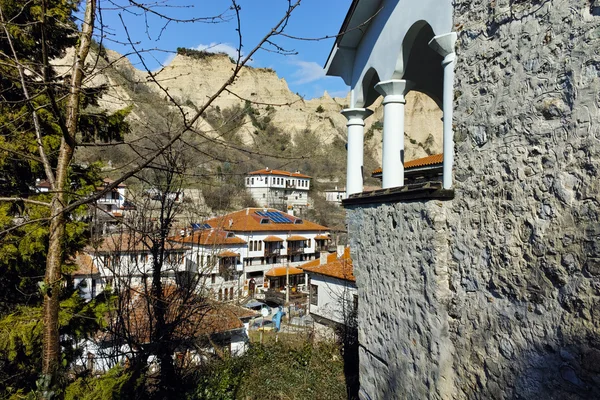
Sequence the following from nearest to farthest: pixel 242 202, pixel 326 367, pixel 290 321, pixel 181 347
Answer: pixel 326 367, pixel 181 347, pixel 290 321, pixel 242 202

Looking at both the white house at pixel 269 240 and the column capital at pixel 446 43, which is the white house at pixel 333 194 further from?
the column capital at pixel 446 43

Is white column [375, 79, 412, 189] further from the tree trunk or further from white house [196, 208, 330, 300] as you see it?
white house [196, 208, 330, 300]

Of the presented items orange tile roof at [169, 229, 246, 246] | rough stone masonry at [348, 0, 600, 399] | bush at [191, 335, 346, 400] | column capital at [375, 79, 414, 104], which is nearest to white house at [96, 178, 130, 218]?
orange tile roof at [169, 229, 246, 246]

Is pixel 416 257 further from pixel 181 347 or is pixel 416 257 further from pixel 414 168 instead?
pixel 181 347

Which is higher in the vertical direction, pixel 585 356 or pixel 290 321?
pixel 585 356

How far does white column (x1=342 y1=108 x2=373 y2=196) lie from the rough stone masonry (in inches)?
75.4

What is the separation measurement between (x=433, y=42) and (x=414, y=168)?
474 cm

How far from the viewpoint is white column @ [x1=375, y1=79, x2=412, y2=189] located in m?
4.68

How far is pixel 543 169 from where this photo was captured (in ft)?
8.20

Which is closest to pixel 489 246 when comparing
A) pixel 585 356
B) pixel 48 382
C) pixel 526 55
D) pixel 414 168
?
pixel 585 356

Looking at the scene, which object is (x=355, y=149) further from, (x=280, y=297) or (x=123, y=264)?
(x=280, y=297)

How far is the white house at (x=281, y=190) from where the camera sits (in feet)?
156

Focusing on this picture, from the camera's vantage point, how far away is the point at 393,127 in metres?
4.67

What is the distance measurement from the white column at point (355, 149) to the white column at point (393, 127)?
106cm
